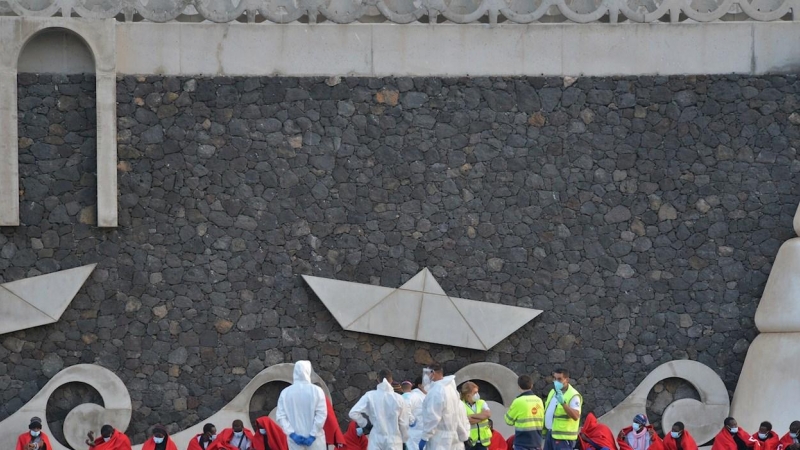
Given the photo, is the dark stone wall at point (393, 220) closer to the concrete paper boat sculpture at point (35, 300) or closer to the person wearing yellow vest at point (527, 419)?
the concrete paper boat sculpture at point (35, 300)

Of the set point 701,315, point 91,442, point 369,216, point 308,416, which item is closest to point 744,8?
point 701,315

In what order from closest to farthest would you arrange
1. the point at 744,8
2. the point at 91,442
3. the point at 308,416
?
the point at 308,416
the point at 91,442
the point at 744,8

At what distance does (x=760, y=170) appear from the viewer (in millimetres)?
23484

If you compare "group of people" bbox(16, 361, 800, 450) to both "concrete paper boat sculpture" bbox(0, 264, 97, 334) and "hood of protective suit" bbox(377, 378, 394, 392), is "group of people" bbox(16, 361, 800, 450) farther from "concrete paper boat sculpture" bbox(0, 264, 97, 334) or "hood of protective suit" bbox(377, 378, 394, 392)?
"concrete paper boat sculpture" bbox(0, 264, 97, 334)

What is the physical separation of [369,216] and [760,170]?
4771 mm

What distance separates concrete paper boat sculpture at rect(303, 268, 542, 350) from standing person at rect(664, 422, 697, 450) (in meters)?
2.37

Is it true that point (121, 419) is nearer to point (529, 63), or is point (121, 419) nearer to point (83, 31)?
point (83, 31)

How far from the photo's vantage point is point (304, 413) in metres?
20.5

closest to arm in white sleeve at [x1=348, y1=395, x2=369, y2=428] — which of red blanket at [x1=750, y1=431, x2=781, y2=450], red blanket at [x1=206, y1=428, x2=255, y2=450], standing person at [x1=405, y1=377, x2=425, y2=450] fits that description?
standing person at [x1=405, y1=377, x2=425, y2=450]

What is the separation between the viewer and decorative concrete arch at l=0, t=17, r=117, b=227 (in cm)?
2273

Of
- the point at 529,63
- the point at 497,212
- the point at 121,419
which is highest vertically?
the point at 529,63

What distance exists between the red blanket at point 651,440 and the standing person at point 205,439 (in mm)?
4559

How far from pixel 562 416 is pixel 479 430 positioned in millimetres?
954

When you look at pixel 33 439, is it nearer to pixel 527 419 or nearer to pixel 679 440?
pixel 527 419
